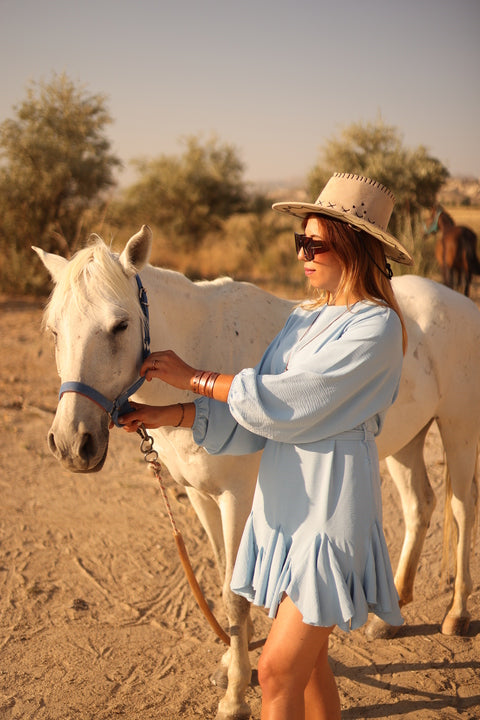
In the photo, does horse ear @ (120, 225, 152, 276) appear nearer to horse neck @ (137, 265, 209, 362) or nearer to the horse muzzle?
horse neck @ (137, 265, 209, 362)

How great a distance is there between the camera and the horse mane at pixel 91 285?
1804mm

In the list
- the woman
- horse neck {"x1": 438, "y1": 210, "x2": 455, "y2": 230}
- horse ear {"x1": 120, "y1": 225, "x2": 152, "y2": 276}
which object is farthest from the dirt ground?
horse neck {"x1": 438, "y1": 210, "x2": 455, "y2": 230}

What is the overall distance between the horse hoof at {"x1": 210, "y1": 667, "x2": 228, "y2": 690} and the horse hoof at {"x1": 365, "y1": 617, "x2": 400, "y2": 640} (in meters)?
0.80

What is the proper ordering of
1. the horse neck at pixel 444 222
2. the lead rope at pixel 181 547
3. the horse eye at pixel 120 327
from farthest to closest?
1. the horse neck at pixel 444 222
2. the lead rope at pixel 181 547
3. the horse eye at pixel 120 327

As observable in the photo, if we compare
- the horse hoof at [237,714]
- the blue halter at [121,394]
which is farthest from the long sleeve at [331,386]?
the horse hoof at [237,714]

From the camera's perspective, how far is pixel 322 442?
→ 156cm

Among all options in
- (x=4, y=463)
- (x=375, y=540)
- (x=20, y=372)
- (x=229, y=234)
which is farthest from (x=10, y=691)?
(x=229, y=234)

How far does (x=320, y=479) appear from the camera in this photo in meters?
1.54

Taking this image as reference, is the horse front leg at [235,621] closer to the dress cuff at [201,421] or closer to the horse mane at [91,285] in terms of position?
the dress cuff at [201,421]

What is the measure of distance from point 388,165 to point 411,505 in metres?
10.6

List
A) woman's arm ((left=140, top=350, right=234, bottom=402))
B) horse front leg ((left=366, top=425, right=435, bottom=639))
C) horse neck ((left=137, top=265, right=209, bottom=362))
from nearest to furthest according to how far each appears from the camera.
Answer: woman's arm ((left=140, top=350, right=234, bottom=402)) → horse neck ((left=137, top=265, right=209, bottom=362)) → horse front leg ((left=366, top=425, right=435, bottom=639))

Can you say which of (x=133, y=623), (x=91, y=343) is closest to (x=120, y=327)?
(x=91, y=343)

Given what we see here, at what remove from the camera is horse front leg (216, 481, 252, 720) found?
2.37m

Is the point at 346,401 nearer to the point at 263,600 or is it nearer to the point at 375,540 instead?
the point at 375,540
